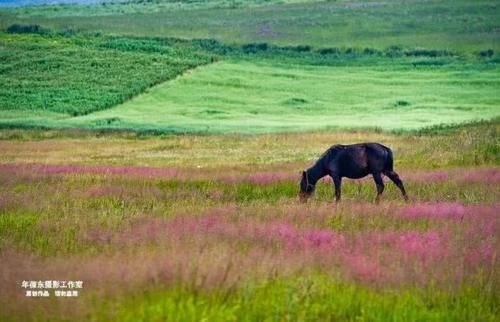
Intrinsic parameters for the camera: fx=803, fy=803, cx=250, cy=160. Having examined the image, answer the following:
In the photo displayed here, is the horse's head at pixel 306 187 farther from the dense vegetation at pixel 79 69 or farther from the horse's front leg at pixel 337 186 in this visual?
the dense vegetation at pixel 79 69

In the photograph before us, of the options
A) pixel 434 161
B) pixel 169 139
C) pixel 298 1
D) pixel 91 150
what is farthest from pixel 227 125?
pixel 298 1

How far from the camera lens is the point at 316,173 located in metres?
17.9

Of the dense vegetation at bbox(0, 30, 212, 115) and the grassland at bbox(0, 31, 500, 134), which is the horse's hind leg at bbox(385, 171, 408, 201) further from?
the dense vegetation at bbox(0, 30, 212, 115)

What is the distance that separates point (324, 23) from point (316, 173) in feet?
318

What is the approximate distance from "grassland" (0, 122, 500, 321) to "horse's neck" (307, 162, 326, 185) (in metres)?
0.55

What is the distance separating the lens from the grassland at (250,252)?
762cm

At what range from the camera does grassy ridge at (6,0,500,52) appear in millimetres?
99625

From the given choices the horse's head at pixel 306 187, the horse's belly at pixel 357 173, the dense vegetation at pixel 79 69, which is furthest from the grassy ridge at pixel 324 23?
the horse's head at pixel 306 187

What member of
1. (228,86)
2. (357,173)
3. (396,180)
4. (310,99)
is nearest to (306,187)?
(357,173)

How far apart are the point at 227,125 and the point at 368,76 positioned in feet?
98.3

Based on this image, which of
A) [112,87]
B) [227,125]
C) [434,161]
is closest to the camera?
[434,161]

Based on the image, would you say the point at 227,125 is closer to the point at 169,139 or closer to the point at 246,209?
the point at 169,139

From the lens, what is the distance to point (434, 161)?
25797 mm

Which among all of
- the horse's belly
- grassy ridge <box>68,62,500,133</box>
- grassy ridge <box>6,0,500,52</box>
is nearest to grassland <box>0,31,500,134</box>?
grassy ridge <box>68,62,500,133</box>
